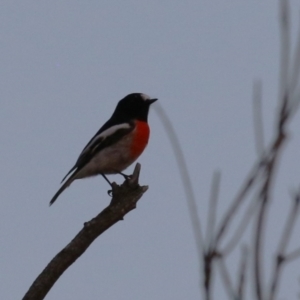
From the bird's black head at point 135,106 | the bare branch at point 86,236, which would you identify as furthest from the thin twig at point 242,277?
the bird's black head at point 135,106

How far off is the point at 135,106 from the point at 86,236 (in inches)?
194

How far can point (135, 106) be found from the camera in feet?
32.1

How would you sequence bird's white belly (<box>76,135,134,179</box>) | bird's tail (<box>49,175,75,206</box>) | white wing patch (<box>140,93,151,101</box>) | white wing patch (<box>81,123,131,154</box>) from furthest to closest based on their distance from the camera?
white wing patch (<box>140,93,151,101</box>) < white wing patch (<box>81,123,131,154</box>) < bird's white belly (<box>76,135,134,179</box>) < bird's tail (<box>49,175,75,206</box>)

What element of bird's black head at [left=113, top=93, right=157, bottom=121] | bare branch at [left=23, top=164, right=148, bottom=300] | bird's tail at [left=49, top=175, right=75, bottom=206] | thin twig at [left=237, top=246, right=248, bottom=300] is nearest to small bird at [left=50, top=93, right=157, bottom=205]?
bird's tail at [left=49, top=175, right=75, bottom=206]

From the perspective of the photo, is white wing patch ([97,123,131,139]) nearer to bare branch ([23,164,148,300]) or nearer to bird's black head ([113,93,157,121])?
bird's black head ([113,93,157,121])

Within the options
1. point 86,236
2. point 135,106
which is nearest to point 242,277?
point 86,236

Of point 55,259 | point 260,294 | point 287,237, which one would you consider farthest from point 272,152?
point 55,259

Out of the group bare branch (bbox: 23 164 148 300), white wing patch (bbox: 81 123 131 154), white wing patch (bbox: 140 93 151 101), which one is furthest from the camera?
white wing patch (bbox: 140 93 151 101)

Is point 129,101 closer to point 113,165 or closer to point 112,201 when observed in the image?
point 113,165

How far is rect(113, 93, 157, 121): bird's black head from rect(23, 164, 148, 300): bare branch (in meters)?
4.03

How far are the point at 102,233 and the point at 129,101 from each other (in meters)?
4.87

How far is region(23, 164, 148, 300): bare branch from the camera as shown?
4727mm

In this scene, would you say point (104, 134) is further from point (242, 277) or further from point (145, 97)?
point (242, 277)

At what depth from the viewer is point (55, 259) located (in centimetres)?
491
